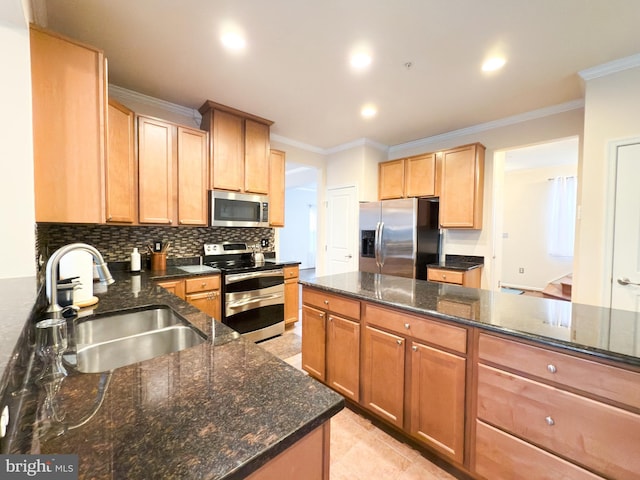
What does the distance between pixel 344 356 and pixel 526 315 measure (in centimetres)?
115

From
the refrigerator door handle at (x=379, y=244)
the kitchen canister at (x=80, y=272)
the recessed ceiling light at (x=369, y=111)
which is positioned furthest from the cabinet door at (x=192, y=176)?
→ the refrigerator door handle at (x=379, y=244)

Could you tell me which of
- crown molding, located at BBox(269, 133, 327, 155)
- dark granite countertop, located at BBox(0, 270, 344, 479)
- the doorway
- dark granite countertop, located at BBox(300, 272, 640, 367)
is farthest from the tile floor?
the doorway

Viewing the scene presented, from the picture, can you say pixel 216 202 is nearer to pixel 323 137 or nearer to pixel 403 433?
pixel 323 137

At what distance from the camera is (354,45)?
202 centimetres

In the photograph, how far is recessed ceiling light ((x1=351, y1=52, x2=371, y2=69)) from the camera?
214 cm

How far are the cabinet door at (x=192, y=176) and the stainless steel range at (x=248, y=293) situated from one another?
21.0 inches

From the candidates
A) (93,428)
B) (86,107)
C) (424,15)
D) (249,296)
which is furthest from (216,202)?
(93,428)

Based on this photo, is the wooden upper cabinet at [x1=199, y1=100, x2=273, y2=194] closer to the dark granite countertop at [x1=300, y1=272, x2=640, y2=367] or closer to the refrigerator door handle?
the refrigerator door handle

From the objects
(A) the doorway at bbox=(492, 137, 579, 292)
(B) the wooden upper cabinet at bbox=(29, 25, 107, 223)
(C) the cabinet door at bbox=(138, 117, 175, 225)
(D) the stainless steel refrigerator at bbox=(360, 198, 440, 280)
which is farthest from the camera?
(A) the doorway at bbox=(492, 137, 579, 292)

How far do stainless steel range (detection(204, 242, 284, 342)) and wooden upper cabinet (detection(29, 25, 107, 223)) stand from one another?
1370 mm

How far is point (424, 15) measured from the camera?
174 centimetres

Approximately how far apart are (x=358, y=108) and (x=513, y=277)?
5.55m

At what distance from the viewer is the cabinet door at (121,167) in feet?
7.54

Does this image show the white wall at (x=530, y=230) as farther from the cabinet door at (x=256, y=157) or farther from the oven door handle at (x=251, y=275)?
the cabinet door at (x=256, y=157)
